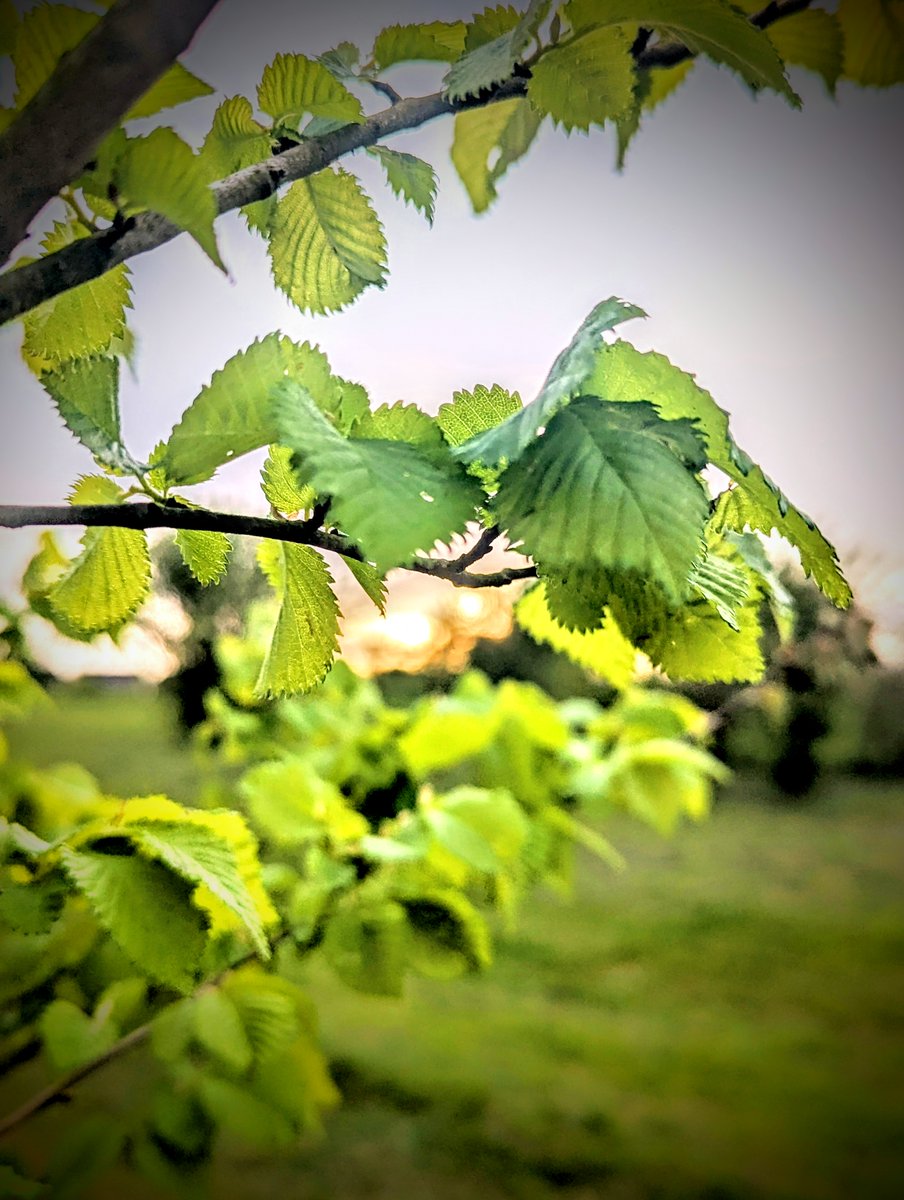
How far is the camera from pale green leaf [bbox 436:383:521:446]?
0.15 metres

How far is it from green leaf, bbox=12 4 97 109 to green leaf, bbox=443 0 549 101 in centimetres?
6

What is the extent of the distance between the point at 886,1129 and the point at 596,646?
→ 0.74 meters

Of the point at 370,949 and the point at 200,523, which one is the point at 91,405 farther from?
the point at 370,949

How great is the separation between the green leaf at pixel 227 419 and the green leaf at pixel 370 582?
0.09 ft

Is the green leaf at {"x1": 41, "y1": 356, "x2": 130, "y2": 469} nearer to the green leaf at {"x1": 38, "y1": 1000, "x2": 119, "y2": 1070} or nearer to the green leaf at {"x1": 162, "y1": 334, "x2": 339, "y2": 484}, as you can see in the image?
the green leaf at {"x1": 162, "y1": 334, "x2": 339, "y2": 484}

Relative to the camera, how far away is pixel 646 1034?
0.79m

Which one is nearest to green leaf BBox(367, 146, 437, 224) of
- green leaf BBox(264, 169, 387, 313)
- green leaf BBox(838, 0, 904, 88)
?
green leaf BBox(264, 169, 387, 313)

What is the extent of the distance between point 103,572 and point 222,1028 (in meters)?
0.18

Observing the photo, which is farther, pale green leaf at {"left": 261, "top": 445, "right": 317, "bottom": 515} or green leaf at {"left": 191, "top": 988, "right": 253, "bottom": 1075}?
green leaf at {"left": 191, "top": 988, "right": 253, "bottom": 1075}

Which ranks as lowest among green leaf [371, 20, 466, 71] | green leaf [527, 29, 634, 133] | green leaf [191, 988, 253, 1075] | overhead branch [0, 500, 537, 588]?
green leaf [191, 988, 253, 1075]

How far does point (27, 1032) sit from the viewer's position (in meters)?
0.34

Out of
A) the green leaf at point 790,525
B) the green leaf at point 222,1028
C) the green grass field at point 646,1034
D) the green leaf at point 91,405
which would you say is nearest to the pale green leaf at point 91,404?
the green leaf at point 91,405

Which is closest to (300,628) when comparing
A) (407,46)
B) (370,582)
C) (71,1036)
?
(370,582)

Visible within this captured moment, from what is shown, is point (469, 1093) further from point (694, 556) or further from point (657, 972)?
point (694, 556)
